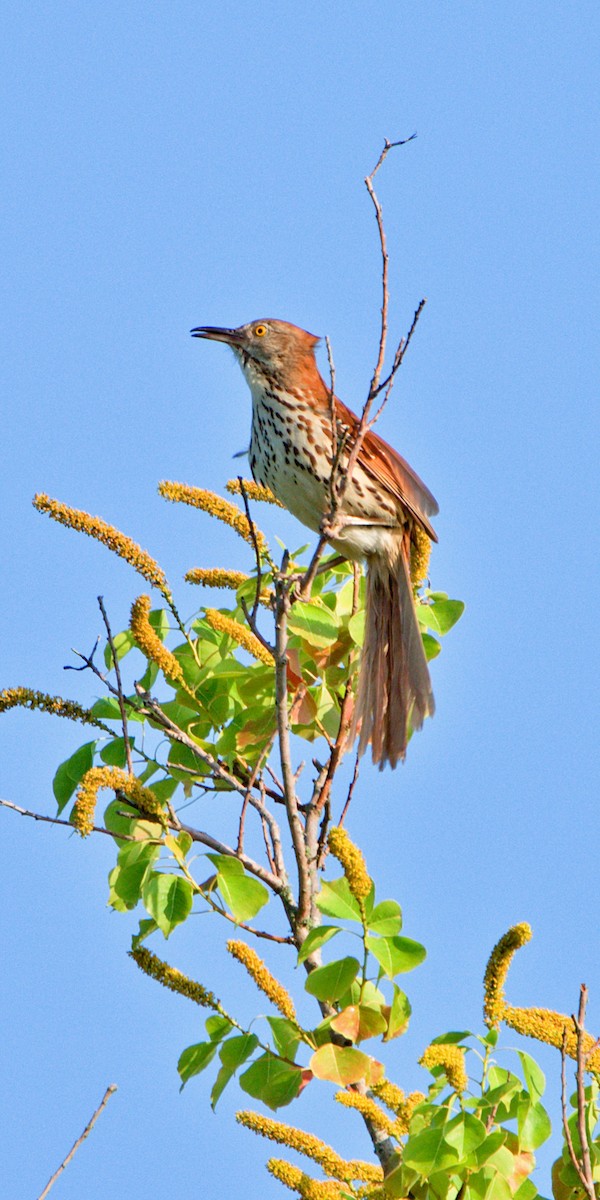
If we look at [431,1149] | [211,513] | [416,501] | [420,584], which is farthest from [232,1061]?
[416,501]

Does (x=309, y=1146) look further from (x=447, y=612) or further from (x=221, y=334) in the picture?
(x=221, y=334)

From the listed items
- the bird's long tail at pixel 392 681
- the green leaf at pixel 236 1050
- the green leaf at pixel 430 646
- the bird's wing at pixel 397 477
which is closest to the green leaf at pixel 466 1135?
the green leaf at pixel 236 1050

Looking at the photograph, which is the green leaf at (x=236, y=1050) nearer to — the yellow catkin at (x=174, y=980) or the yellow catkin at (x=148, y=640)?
the yellow catkin at (x=174, y=980)

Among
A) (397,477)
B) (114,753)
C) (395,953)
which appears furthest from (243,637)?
(397,477)

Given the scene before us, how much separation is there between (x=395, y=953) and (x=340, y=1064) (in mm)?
252

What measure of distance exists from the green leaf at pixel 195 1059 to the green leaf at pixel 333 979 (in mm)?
329

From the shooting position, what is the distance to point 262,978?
8.56ft

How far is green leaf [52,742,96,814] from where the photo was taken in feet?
10.5

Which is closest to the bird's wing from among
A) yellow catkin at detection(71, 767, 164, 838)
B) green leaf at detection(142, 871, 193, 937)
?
yellow catkin at detection(71, 767, 164, 838)

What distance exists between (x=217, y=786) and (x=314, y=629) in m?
0.45

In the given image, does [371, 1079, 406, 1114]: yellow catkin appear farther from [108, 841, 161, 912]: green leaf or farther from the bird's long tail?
the bird's long tail

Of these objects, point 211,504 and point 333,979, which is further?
point 211,504

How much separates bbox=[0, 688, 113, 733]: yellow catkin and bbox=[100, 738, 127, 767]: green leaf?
112mm

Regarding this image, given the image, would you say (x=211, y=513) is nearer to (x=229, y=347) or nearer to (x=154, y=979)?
(x=154, y=979)
